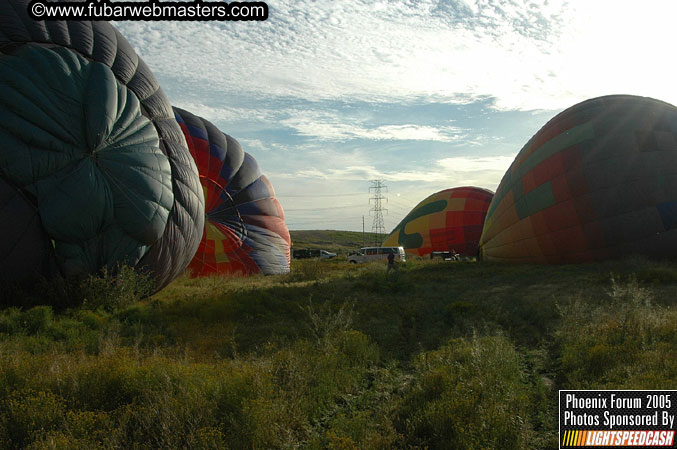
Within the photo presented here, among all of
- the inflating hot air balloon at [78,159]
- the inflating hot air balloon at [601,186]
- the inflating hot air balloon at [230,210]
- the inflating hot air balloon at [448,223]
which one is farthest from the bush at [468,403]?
the inflating hot air balloon at [448,223]

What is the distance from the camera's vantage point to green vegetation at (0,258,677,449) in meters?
4.27

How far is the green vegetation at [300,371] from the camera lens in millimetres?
4270

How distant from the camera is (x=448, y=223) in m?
29.8

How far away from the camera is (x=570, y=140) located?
1652 cm

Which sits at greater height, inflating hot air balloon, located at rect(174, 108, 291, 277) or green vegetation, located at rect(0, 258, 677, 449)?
inflating hot air balloon, located at rect(174, 108, 291, 277)

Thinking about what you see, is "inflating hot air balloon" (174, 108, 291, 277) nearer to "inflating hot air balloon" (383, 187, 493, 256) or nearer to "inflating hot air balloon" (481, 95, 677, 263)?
"inflating hot air balloon" (481, 95, 677, 263)

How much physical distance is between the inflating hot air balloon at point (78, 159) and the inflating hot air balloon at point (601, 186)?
12.3 m

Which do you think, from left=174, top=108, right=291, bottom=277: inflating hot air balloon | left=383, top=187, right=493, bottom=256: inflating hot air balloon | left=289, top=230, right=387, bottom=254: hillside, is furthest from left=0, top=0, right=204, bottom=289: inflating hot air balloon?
left=289, top=230, right=387, bottom=254: hillside

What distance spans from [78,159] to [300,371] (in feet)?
21.0

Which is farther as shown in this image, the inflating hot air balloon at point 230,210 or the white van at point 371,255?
the white van at point 371,255

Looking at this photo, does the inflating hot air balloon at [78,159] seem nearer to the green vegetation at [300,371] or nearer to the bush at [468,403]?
the green vegetation at [300,371]

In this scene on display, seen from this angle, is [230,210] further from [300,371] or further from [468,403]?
[468,403]

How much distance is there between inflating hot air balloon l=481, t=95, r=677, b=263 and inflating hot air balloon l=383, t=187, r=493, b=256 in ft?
35.1

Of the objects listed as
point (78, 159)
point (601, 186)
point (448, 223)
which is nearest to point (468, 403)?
point (78, 159)
